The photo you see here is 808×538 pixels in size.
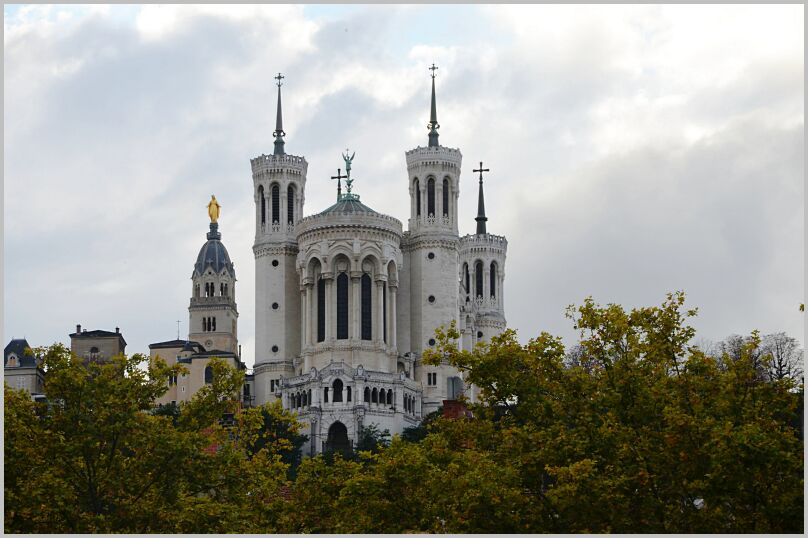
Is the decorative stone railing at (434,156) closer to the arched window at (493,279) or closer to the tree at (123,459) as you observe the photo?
the arched window at (493,279)

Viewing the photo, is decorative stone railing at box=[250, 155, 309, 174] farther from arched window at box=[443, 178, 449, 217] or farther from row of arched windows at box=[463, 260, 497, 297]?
row of arched windows at box=[463, 260, 497, 297]

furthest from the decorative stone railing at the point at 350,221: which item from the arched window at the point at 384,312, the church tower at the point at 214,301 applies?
the church tower at the point at 214,301

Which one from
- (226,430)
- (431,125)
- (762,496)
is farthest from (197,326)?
(762,496)

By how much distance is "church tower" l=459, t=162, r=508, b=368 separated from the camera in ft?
501

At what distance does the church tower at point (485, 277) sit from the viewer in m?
153

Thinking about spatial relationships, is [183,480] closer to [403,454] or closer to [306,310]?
[403,454]

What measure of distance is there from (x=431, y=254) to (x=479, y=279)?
76.9 ft

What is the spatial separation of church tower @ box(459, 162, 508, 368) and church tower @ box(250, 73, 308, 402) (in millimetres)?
23083

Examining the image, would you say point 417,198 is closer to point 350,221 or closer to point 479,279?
point 350,221

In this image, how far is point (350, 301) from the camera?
12575 centimetres

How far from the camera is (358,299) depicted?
126 m

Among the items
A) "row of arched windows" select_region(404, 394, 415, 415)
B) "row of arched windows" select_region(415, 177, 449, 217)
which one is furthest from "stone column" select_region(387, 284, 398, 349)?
"row of arched windows" select_region(415, 177, 449, 217)

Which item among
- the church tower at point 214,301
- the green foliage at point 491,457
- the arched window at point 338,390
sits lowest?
Answer: the green foliage at point 491,457

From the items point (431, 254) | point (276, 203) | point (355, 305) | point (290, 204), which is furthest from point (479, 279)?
point (355, 305)
